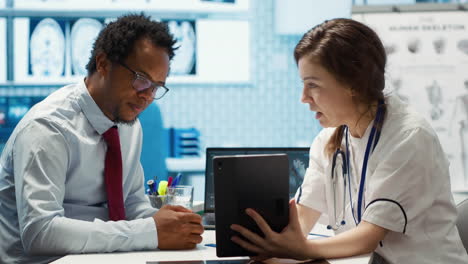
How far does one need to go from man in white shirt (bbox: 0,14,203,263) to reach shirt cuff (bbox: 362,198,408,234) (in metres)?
0.54

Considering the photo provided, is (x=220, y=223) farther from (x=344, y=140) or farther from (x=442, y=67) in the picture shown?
(x=442, y=67)

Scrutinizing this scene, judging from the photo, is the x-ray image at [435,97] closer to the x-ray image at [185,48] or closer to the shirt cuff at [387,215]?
the x-ray image at [185,48]

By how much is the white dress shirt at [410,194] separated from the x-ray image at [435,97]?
6.29 ft

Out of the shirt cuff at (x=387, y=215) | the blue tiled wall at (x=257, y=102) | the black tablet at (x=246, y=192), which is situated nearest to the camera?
the black tablet at (x=246, y=192)

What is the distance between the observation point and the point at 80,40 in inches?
174

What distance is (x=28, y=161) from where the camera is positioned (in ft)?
6.07

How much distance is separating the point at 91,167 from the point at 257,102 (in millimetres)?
2595

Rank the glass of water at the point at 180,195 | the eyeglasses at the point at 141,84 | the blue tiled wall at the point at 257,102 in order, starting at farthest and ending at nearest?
1. the blue tiled wall at the point at 257,102
2. the glass of water at the point at 180,195
3. the eyeglasses at the point at 141,84

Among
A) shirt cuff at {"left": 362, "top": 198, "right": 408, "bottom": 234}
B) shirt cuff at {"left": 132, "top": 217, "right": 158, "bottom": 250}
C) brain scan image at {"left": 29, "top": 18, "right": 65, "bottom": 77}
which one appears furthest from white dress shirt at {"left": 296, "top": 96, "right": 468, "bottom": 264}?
brain scan image at {"left": 29, "top": 18, "right": 65, "bottom": 77}

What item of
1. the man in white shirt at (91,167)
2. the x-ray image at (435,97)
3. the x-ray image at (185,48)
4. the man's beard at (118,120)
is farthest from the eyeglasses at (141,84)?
the x-ray image at (185,48)

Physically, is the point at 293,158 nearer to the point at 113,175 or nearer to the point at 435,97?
the point at 113,175

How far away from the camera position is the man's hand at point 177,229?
1825 millimetres

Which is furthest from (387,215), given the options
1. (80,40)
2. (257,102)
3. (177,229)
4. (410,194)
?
(80,40)

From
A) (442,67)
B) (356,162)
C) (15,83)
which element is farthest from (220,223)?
(15,83)
